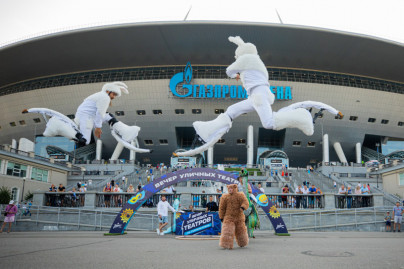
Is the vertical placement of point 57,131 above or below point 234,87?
below

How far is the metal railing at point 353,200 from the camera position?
20734 millimetres

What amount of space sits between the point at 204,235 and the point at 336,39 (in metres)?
39.2

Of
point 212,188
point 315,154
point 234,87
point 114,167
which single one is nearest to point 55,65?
point 114,167

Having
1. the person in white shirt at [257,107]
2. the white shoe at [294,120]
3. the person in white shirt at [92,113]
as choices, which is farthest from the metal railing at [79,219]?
the white shoe at [294,120]

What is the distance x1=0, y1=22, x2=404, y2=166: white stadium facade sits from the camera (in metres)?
46.7

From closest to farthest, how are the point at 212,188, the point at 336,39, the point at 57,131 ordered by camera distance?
the point at 57,131 < the point at 212,188 < the point at 336,39

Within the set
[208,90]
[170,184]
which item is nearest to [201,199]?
[170,184]

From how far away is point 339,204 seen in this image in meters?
20.8

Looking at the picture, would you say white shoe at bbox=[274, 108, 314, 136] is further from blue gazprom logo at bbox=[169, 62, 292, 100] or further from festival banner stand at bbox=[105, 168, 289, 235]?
blue gazprom logo at bbox=[169, 62, 292, 100]

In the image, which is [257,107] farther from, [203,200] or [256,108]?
[203,200]

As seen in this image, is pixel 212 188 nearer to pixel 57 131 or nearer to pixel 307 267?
pixel 57 131

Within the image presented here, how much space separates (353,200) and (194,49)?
32.7 m

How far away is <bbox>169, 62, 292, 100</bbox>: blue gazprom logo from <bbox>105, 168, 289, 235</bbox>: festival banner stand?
119 feet

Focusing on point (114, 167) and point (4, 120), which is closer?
point (114, 167)
